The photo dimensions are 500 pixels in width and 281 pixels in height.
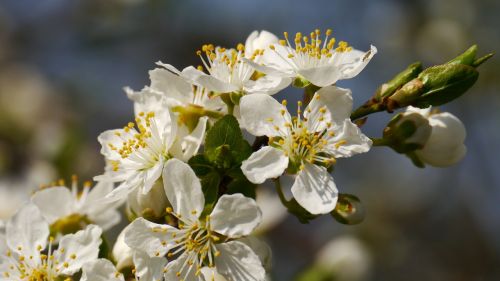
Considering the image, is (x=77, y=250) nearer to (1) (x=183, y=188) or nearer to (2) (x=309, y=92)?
(1) (x=183, y=188)

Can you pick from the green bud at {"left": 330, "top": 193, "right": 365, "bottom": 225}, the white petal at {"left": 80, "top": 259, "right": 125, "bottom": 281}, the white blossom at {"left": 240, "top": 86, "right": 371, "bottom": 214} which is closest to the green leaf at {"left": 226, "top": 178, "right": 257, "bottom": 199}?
the white blossom at {"left": 240, "top": 86, "right": 371, "bottom": 214}

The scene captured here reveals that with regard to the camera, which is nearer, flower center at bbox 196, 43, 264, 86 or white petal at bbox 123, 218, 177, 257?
white petal at bbox 123, 218, 177, 257

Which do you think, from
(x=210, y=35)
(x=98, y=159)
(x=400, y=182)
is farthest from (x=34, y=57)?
(x=400, y=182)

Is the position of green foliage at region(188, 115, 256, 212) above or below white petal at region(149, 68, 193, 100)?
below

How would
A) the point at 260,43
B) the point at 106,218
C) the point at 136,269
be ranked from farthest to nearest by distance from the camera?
the point at 106,218
the point at 260,43
the point at 136,269

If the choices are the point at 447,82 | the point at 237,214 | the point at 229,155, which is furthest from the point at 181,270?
the point at 447,82

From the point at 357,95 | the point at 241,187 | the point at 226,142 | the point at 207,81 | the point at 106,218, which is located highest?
the point at 207,81

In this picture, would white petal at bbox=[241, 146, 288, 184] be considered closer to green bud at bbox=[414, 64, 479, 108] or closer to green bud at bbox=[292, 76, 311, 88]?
green bud at bbox=[292, 76, 311, 88]
